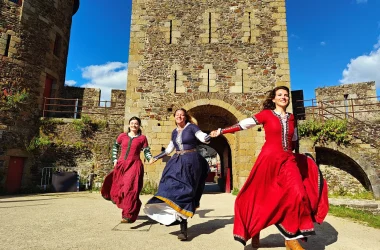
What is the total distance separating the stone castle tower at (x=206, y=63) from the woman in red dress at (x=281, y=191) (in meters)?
5.75

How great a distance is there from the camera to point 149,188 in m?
7.82

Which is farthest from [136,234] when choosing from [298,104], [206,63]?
[298,104]

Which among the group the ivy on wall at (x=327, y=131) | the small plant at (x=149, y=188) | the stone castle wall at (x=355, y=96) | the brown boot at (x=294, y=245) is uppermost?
the stone castle wall at (x=355, y=96)

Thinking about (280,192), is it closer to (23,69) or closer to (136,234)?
(136,234)

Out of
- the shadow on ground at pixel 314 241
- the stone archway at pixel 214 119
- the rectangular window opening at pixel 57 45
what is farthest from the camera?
the rectangular window opening at pixel 57 45

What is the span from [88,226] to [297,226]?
2.72 metres

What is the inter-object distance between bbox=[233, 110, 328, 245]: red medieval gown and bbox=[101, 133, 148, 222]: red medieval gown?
70.8 inches

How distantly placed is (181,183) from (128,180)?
3.68 feet

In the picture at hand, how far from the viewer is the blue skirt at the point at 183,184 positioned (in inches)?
114

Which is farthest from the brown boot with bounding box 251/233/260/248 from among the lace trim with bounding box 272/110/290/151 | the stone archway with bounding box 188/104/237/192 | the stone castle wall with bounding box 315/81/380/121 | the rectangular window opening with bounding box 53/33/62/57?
the stone castle wall with bounding box 315/81/380/121

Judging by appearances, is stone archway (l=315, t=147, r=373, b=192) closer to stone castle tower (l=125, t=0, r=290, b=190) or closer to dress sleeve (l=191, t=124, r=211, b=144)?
stone castle tower (l=125, t=0, r=290, b=190)

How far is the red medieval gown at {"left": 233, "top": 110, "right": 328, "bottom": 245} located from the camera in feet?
7.07

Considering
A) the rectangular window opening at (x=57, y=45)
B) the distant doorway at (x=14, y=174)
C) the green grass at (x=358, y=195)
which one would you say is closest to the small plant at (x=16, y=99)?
the distant doorway at (x=14, y=174)

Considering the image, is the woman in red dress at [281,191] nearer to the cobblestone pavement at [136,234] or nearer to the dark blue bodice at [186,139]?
the cobblestone pavement at [136,234]
